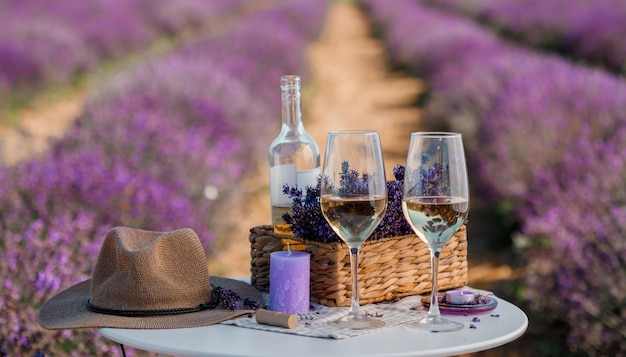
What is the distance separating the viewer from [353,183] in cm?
180

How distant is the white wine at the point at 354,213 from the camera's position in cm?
181

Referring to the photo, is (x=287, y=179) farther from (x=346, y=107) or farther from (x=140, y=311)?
(x=346, y=107)

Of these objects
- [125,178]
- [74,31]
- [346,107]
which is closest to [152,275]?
[125,178]

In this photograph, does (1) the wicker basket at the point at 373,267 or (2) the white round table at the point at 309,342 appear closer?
(2) the white round table at the point at 309,342

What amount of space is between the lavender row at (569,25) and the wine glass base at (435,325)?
9.88 meters

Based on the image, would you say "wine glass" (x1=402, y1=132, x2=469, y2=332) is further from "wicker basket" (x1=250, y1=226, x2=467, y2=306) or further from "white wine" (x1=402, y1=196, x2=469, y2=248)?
"wicker basket" (x1=250, y1=226, x2=467, y2=306)

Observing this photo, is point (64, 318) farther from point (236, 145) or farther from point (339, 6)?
point (339, 6)

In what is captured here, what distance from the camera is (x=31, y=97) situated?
43.2 ft

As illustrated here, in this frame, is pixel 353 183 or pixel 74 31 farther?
pixel 74 31

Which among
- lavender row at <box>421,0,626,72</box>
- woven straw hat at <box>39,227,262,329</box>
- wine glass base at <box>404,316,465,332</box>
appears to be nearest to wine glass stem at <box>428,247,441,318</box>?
wine glass base at <box>404,316,465,332</box>

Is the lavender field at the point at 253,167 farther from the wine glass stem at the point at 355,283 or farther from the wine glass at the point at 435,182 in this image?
the wine glass at the point at 435,182

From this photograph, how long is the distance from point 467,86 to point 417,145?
7.28 m

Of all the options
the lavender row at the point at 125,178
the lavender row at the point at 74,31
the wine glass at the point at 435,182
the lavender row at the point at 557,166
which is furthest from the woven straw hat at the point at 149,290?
the lavender row at the point at 74,31

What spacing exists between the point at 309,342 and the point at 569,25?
13.4 metres
